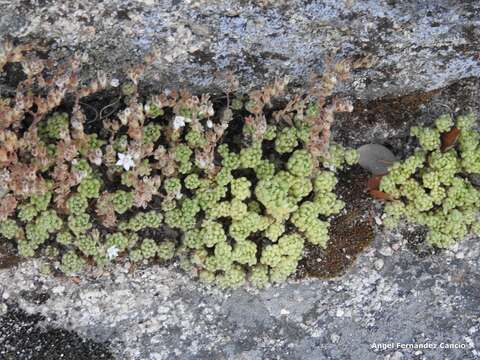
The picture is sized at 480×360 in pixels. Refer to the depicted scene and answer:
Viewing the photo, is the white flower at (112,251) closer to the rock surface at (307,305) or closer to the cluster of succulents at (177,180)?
the cluster of succulents at (177,180)

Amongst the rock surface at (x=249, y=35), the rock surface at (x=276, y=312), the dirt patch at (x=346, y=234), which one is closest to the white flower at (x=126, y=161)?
the rock surface at (x=249, y=35)

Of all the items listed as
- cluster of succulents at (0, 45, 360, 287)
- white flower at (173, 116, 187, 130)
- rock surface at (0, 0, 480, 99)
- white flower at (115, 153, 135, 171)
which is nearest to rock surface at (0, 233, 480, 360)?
cluster of succulents at (0, 45, 360, 287)

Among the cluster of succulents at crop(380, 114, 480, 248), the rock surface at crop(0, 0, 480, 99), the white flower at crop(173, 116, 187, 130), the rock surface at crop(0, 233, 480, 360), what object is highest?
the rock surface at crop(0, 0, 480, 99)

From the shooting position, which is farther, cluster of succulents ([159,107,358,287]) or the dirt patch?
the dirt patch

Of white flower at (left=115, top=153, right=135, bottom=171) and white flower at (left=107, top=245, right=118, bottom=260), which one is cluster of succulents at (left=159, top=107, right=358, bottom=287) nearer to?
white flower at (left=115, top=153, right=135, bottom=171)

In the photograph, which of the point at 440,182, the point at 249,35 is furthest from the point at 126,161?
the point at 440,182

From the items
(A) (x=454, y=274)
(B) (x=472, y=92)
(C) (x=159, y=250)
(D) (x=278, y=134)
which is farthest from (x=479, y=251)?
(C) (x=159, y=250)

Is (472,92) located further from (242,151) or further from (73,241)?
(73,241)
